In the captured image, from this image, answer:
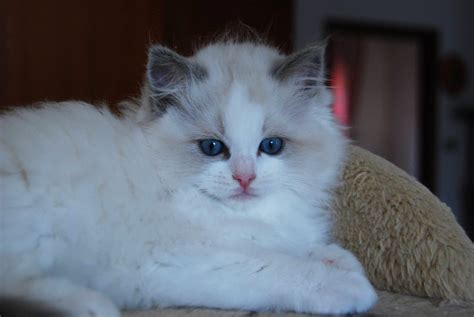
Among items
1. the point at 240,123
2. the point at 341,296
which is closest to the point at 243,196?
the point at 240,123

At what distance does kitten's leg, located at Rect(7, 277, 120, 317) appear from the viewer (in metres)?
0.96

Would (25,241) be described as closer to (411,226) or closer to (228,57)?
(228,57)

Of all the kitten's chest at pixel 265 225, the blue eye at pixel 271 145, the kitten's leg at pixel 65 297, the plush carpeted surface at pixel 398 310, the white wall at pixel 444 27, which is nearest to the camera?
the kitten's leg at pixel 65 297

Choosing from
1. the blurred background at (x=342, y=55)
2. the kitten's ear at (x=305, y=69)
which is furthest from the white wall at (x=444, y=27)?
the kitten's ear at (x=305, y=69)

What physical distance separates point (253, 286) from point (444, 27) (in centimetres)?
542

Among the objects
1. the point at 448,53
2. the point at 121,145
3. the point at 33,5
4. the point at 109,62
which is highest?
the point at 448,53

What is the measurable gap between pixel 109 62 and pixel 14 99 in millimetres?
508

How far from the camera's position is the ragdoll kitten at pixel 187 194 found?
1.10 meters

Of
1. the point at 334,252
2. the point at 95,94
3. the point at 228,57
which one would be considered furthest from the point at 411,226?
the point at 95,94

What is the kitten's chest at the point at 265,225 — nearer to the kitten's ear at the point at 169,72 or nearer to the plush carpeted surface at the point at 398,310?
the plush carpeted surface at the point at 398,310

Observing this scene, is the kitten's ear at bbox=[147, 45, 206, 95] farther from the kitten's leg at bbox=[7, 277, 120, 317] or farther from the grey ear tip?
the kitten's leg at bbox=[7, 277, 120, 317]

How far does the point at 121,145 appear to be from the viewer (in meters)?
1.31

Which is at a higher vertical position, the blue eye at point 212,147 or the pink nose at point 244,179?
the blue eye at point 212,147

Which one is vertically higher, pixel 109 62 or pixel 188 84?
pixel 109 62
